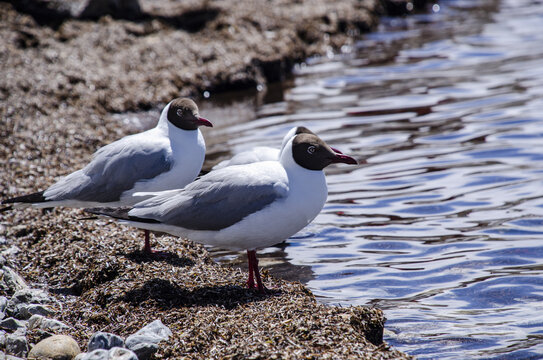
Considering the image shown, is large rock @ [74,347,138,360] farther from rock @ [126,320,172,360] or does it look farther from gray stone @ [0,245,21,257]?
gray stone @ [0,245,21,257]

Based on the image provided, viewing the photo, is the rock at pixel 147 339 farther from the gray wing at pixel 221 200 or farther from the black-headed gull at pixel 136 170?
the black-headed gull at pixel 136 170

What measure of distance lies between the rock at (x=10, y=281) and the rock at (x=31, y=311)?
45 centimetres

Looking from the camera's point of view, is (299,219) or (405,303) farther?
(405,303)

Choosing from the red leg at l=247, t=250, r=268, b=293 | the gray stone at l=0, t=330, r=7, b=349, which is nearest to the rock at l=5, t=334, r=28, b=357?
the gray stone at l=0, t=330, r=7, b=349

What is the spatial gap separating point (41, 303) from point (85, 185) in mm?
1358

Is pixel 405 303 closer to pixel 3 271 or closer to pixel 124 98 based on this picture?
pixel 3 271

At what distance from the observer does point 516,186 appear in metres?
9.18

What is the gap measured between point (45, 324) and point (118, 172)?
71.9 inches

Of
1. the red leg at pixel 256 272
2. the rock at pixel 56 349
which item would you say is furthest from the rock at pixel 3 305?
the red leg at pixel 256 272

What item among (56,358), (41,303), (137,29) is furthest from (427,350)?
(137,29)

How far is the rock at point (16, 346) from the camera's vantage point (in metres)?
5.27

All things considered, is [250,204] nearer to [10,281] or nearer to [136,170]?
[136,170]

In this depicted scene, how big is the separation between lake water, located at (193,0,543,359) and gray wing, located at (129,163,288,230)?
130 cm

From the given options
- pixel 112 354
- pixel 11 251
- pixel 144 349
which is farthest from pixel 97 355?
pixel 11 251
